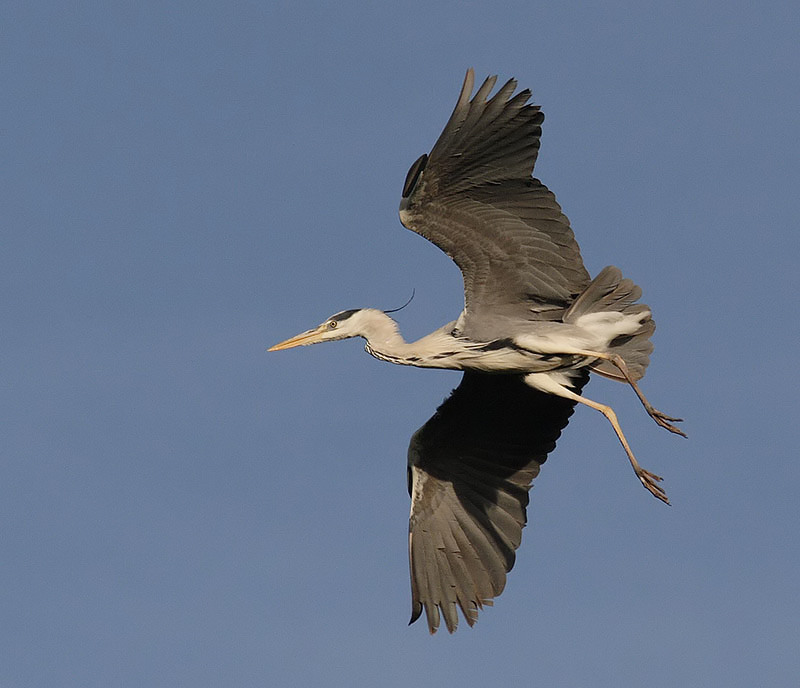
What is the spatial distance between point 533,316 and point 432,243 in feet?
3.30

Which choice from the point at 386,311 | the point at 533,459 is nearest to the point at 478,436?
the point at 533,459

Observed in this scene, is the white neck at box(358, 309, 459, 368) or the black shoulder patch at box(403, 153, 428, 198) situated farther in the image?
the white neck at box(358, 309, 459, 368)

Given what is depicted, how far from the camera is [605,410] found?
1062cm

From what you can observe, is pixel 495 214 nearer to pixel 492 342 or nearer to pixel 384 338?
pixel 492 342

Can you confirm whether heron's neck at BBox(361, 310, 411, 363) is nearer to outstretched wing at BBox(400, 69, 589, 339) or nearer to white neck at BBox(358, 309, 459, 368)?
white neck at BBox(358, 309, 459, 368)

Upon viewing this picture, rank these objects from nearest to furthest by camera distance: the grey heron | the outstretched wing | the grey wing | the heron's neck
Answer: the outstretched wing
the grey heron
the heron's neck
the grey wing

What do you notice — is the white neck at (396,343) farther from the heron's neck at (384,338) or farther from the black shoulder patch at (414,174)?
the black shoulder patch at (414,174)

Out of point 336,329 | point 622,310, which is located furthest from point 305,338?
point 622,310

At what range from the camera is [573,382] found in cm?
1102

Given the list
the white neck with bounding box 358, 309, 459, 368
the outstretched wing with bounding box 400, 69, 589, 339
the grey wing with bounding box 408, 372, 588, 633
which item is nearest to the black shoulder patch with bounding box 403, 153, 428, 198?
the outstretched wing with bounding box 400, 69, 589, 339

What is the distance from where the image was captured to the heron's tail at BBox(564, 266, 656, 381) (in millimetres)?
10031

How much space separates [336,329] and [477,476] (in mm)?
1634

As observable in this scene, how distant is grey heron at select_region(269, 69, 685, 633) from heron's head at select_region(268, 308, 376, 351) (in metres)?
0.01

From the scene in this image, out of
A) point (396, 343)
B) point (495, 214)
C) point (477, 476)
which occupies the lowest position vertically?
point (477, 476)
